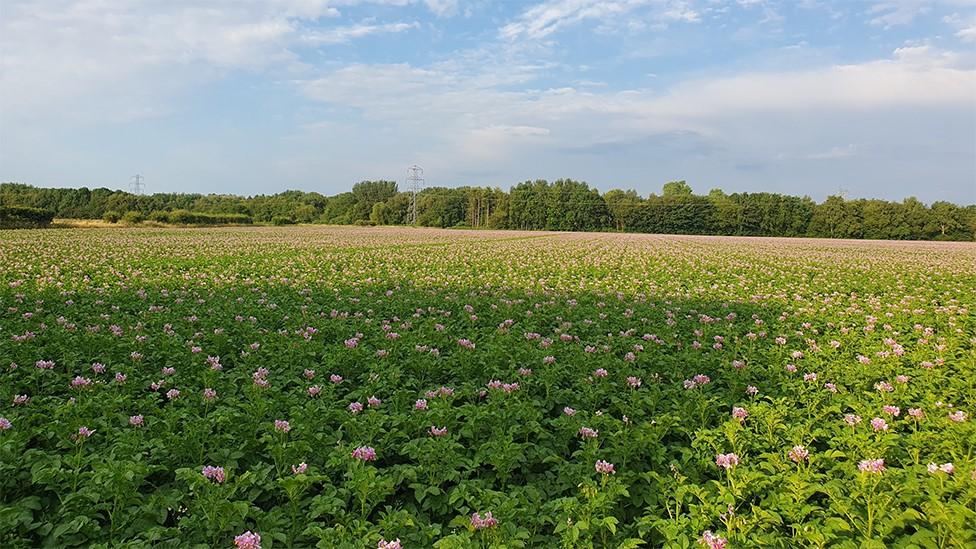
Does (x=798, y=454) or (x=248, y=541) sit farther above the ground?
(x=798, y=454)

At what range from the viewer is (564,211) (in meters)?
105

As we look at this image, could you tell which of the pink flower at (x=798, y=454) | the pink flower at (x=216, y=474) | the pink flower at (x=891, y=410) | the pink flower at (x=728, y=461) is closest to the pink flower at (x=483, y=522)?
the pink flower at (x=216, y=474)

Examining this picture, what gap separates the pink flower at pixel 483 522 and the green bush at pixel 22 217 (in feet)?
188

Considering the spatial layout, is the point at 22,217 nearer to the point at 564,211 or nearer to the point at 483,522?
the point at 483,522

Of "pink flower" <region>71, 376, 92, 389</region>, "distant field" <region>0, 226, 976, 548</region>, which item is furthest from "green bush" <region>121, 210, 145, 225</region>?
"pink flower" <region>71, 376, 92, 389</region>

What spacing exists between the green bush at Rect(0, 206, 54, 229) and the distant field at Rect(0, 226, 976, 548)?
→ 47.8m

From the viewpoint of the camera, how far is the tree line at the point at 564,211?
81500 millimetres

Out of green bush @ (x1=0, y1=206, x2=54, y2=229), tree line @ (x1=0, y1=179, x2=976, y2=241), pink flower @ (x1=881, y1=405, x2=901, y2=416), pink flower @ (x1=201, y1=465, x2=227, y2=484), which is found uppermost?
tree line @ (x1=0, y1=179, x2=976, y2=241)

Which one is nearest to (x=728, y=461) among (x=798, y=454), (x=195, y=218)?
(x=798, y=454)

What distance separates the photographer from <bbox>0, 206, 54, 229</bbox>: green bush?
45.3 m

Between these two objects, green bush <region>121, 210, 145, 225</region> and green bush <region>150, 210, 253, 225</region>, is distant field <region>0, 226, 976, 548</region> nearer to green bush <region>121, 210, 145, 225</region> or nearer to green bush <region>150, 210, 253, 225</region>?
green bush <region>121, 210, 145, 225</region>

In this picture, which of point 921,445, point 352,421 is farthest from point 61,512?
point 921,445

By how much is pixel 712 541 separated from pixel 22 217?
61403 millimetres

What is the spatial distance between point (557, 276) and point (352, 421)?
12049 millimetres
